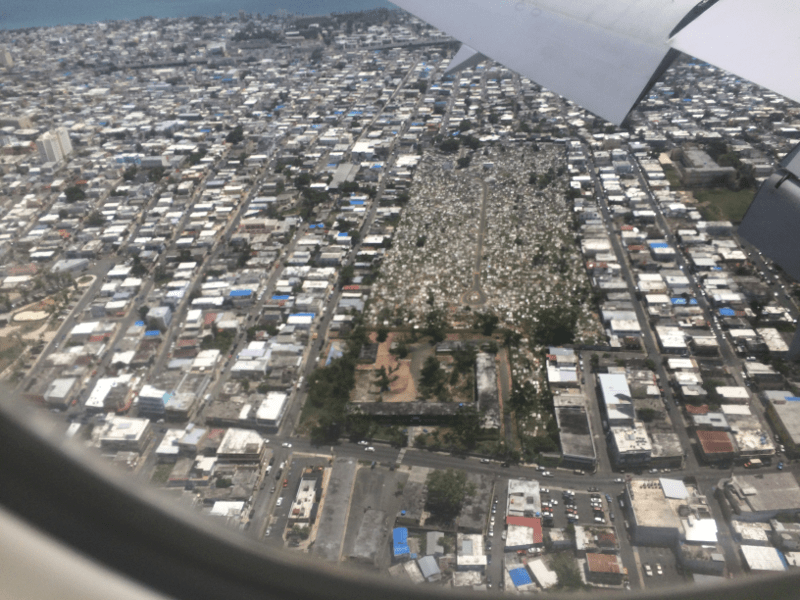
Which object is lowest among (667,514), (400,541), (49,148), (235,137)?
(49,148)

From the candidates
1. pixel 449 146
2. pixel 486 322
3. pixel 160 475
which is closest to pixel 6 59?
pixel 449 146

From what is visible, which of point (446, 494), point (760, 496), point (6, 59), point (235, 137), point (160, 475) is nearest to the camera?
point (160, 475)

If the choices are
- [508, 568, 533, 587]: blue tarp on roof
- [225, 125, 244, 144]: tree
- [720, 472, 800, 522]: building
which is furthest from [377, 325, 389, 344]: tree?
[225, 125, 244, 144]: tree

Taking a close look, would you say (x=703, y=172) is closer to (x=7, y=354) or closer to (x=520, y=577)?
(x=520, y=577)

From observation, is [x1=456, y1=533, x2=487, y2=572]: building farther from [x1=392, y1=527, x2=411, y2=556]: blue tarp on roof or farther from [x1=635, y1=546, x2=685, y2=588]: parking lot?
[x1=635, y1=546, x2=685, y2=588]: parking lot

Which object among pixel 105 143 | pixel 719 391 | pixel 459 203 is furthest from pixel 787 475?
pixel 105 143

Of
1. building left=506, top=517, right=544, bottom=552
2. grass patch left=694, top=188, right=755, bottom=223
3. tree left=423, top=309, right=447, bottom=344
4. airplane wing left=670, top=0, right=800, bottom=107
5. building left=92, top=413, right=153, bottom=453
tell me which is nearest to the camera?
airplane wing left=670, top=0, right=800, bottom=107

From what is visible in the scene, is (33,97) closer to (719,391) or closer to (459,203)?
(459,203)
